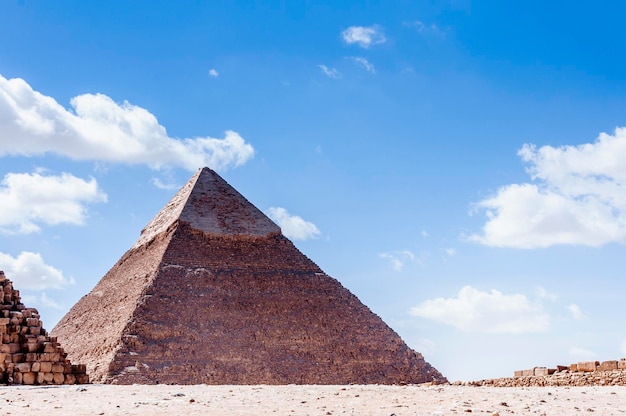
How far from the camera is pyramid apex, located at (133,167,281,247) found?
59844mm

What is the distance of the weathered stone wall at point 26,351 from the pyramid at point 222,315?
23.2m

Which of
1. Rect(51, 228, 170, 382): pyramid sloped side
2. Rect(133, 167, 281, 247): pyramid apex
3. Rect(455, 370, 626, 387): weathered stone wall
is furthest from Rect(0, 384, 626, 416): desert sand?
Rect(133, 167, 281, 247): pyramid apex

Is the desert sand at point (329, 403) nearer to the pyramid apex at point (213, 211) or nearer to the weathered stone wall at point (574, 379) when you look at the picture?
the weathered stone wall at point (574, 379)

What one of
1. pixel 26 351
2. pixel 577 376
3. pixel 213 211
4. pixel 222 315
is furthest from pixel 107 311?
pixel 577 376

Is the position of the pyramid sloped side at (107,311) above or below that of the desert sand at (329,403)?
above

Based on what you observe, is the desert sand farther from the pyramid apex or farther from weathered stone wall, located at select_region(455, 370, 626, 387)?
the pyramid apex

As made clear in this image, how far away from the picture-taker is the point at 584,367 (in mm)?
18109

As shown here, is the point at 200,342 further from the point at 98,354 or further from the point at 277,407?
the point at 277,407

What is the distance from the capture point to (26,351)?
63.7ft

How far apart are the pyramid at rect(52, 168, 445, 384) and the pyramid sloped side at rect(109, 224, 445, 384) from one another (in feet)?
0.19

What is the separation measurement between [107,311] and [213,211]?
816 cm

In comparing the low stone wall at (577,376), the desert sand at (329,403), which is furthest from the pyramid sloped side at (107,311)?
the desert sand at (329,403)

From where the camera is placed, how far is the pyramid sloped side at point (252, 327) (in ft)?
157

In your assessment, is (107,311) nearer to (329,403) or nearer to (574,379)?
(574,379)
